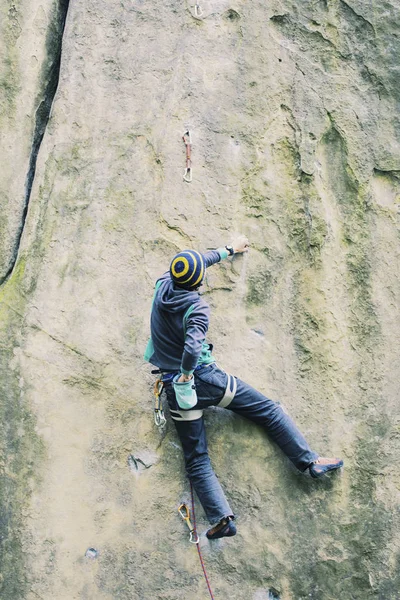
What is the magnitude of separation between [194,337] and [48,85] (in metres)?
3.01

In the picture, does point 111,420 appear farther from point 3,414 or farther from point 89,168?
point 89,168

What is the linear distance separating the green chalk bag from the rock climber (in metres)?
0.01

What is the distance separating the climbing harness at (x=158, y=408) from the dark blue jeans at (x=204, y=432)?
0.42 feet

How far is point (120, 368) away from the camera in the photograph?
19.8 feet

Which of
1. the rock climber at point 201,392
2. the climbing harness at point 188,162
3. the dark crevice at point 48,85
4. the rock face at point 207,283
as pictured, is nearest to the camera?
the rock climber at point 201,392

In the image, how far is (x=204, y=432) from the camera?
5848 mm

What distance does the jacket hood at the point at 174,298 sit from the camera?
5.37m

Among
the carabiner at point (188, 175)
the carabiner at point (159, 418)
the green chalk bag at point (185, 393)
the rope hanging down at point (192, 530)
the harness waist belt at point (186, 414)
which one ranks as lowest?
the rope hanging down at point (192, 530)

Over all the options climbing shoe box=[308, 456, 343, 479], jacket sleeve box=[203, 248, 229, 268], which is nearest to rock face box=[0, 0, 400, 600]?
climbing shoe box=[308, 456, 343, 479]

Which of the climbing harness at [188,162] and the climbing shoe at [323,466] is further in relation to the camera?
the climbing harness at [188,162]

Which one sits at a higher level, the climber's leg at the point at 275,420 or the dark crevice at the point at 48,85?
the dark crevice at the point at 48,85

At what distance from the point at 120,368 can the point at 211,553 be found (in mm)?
1562

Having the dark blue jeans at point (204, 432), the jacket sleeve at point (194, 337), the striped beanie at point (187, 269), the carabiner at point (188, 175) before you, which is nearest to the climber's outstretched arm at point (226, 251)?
the striped beanie at point (187, 269)

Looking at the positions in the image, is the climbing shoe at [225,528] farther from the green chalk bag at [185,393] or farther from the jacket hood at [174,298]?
the jacket hood at [174,298]
